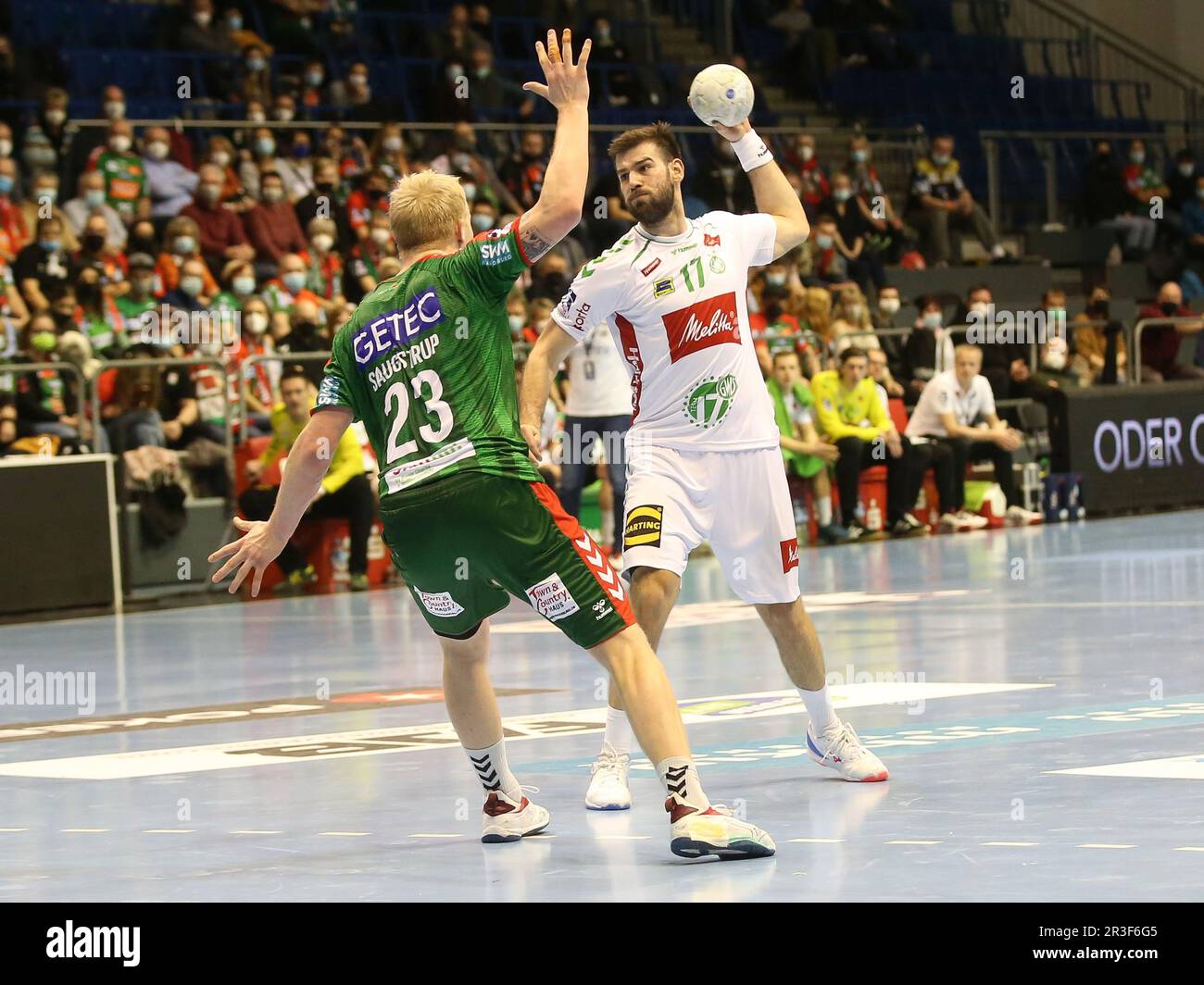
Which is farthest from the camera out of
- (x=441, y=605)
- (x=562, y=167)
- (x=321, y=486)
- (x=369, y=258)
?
(x=369, y=258)

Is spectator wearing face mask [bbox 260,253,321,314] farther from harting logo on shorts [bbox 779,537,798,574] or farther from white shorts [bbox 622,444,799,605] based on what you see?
harting logo on shorts [bbox 779,537,798,574]

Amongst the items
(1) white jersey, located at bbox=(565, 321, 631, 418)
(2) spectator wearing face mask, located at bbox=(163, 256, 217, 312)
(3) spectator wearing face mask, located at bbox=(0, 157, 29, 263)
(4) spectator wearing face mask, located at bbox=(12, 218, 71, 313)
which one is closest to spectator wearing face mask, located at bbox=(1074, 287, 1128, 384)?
(1) white jersey, located at bbox=(565, 321, 631, 418)

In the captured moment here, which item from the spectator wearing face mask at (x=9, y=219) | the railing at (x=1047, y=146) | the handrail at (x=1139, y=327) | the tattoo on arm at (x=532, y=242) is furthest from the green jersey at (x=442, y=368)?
the railing at (x=1047, y=146)

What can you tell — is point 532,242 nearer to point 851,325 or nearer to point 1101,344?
point 851,325

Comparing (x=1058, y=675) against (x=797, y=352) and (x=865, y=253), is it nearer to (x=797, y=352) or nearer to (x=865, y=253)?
(x=797, y=352)

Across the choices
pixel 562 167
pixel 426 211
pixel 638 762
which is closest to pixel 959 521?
pixel 638 762

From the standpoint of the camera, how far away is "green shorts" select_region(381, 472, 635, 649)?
6.52 meters

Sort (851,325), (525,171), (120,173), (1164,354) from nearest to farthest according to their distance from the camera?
1. (120,173)
2. (851,325)
3. (525,171)
4. (1164,354)

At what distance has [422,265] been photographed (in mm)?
6789

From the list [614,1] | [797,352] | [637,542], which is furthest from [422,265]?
[614,1]

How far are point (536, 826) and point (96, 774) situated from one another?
2552 millimetres

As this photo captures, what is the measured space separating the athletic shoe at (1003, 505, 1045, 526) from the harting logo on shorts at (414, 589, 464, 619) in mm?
15982

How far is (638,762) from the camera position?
8805 millimetres

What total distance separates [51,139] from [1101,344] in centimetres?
1255
